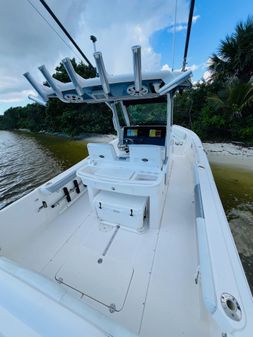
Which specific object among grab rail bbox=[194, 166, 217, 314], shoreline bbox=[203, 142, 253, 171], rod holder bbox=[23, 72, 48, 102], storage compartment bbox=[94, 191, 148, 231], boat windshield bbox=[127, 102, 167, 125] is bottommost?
shoreline bbox=[203, 142, 253, 171]

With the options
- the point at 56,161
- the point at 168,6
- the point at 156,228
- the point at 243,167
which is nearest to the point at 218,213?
the point at 156,228

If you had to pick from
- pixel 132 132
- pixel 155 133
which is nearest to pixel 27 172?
pixel 132 132

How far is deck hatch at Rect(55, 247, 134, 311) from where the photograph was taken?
119 centimetres

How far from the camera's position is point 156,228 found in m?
1.75

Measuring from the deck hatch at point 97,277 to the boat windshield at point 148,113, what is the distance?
6.87 feet

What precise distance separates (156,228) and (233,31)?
854cm

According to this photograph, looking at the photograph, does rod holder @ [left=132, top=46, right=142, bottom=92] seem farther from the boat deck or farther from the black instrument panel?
the boat deck

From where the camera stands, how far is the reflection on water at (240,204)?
84.8 inches

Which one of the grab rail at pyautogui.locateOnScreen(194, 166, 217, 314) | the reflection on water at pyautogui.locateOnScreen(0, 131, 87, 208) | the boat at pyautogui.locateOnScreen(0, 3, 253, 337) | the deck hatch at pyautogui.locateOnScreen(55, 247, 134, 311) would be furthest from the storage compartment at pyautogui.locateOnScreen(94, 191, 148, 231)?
the reflection on water at pyautogui.locateOnScreen(0, 131, 87, 208)

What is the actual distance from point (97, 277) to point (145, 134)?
1972mm

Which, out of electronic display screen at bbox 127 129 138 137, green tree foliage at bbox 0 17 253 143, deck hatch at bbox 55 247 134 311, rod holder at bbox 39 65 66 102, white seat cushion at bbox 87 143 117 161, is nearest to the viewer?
deck hatch at bbox 55 247 134 311

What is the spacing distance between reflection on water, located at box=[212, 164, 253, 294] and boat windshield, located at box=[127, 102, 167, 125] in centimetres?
214

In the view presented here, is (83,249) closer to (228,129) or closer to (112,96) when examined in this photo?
(112,96)

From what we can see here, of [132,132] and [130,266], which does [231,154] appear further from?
[130,266]
